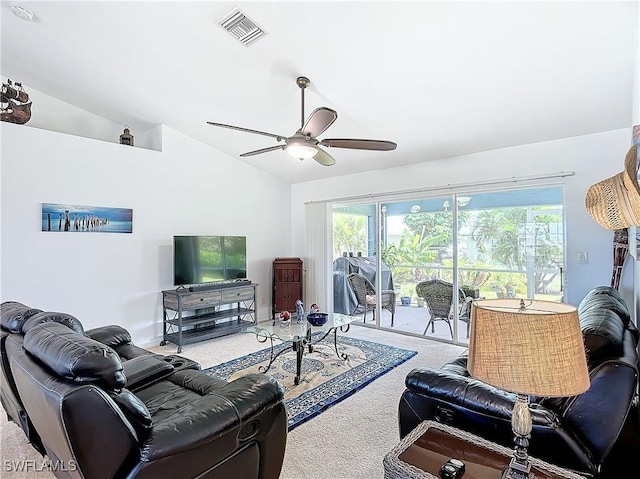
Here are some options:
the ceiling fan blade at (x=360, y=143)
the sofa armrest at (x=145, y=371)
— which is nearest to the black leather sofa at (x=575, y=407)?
the sofa armrest at (x=145, y=371)

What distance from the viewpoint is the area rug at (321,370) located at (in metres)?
2.90

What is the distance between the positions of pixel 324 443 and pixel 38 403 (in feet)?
5.48

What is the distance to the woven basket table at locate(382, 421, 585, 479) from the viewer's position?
134 centimetres

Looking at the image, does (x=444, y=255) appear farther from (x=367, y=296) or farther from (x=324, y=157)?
(x=324, y=157)

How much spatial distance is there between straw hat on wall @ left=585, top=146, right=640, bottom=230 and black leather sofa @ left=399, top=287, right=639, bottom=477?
515 millimetres

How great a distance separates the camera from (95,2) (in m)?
2.56

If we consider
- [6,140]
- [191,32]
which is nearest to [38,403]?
[191,32]

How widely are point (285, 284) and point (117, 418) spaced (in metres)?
4.53

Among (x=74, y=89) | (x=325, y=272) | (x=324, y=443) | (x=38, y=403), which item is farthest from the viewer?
(x=325, y=272)

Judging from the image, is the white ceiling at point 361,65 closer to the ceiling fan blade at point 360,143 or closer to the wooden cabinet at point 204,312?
the ceiling fan blade at point 360,143

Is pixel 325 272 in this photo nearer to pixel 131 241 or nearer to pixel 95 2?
pixel 131 241

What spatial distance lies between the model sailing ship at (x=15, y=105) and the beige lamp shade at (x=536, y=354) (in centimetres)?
483

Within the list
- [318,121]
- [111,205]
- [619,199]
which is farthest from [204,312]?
[619,199]

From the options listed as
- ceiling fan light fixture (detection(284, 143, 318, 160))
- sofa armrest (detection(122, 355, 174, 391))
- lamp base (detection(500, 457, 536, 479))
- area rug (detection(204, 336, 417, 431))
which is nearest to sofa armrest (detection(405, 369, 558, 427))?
lamp base (detection(500, 457, 536, 479))
